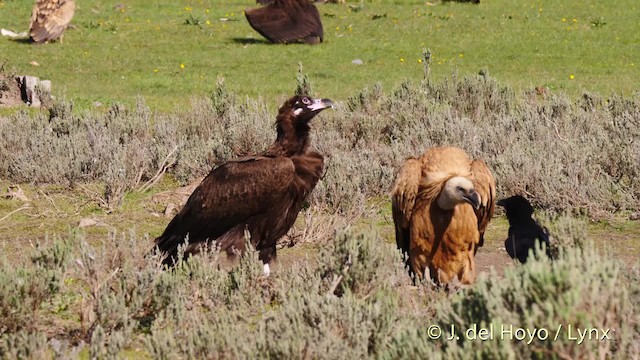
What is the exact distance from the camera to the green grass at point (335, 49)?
19234mm

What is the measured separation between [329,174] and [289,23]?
1170cm

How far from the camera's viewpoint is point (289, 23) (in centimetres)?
2284

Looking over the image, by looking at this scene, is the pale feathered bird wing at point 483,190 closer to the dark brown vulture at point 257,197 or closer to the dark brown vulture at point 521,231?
the dark brown vulture at point 521,231

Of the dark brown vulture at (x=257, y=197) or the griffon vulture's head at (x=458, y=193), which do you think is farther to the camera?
the dark brown vulture at (x=257, y=197)

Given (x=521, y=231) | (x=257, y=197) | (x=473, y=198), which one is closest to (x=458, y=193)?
(x=473, y=198)

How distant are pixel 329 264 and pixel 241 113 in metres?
7.63

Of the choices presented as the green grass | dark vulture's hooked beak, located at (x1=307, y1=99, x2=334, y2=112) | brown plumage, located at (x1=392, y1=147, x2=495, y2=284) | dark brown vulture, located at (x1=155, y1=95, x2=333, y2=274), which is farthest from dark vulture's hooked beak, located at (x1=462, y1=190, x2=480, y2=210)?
the green grass

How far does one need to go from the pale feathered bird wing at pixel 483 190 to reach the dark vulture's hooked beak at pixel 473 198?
400mm

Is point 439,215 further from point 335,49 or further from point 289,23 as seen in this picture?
point 289,23

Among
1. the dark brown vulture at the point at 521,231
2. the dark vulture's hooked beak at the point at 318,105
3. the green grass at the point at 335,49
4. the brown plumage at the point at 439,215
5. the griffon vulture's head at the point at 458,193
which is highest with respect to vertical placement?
the dark vulture's hooked beak at the point at 318,105

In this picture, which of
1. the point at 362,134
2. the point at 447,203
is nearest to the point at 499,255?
the point at 447,203

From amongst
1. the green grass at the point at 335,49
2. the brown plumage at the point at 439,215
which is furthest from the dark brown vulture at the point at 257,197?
the green grass at the point at 335,49

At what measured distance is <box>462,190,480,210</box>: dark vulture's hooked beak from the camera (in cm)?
746

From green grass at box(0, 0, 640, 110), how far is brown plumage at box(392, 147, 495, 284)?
8.92m
